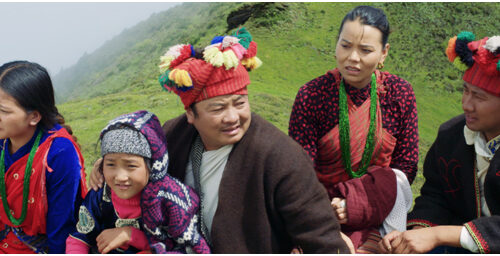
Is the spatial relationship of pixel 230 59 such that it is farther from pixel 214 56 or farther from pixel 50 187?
pixel 50 187

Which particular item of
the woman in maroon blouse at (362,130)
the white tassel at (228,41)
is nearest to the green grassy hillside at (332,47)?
the woman in maroon blouse at (362,130)

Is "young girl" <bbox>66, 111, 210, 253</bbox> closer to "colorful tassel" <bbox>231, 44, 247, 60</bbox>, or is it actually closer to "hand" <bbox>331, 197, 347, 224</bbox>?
"colorful tassel" <bbox>231, 44, 247, 60</bbox>

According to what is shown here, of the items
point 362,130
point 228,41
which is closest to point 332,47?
point 362,130

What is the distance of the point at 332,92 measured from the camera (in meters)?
3.43

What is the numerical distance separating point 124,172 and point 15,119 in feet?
3.11

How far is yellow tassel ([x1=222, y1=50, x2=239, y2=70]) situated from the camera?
2.69m

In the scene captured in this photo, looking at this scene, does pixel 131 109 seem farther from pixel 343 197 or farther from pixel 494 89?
pixel 494 89

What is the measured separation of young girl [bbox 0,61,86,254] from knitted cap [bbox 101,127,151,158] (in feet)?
2.31

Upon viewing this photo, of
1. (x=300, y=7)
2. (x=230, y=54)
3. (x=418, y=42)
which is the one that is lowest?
(x=418, y=42)

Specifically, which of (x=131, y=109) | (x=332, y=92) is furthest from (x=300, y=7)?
(x=332, y=92)

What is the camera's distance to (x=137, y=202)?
2.92 metres

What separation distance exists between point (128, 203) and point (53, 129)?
900mm

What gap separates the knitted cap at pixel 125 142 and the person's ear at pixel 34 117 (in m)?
0.77

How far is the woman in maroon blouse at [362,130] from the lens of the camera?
3.17 metres
